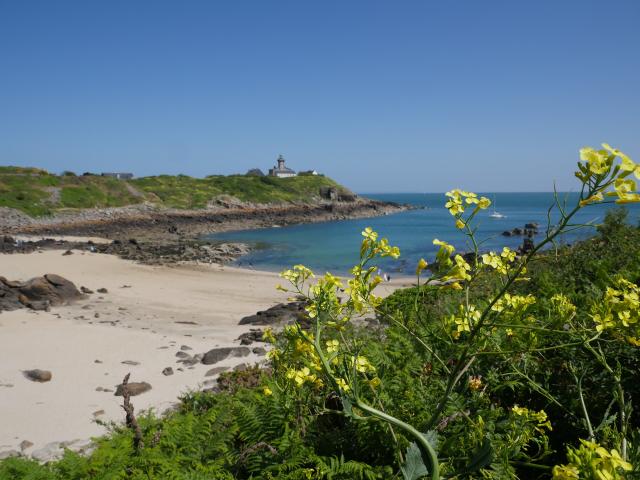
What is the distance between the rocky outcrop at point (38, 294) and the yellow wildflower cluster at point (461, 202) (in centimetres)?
1471

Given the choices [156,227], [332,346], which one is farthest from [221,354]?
[156,227]

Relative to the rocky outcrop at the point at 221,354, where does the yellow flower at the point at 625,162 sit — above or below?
above

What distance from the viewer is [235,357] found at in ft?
A: 29.9

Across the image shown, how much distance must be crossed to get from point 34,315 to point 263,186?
6515 cm

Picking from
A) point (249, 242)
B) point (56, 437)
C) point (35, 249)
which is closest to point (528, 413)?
point (56, 437)

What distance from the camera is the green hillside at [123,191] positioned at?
46.0 metres

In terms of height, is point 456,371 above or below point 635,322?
below

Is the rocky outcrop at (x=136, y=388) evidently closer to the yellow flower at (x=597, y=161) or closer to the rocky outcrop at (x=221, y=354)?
the rocky outcrop at (x=221, y=354)

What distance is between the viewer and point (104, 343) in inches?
397

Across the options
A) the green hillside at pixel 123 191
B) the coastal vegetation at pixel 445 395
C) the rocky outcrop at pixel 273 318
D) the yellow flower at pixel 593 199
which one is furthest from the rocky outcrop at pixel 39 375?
the green hillside at pixel 123 191

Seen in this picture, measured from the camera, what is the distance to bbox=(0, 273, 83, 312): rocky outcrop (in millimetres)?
13148

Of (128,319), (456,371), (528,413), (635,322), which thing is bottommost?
(128,319)

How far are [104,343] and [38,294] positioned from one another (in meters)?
5.65

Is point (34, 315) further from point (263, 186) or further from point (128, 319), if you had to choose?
point (263, 186)
